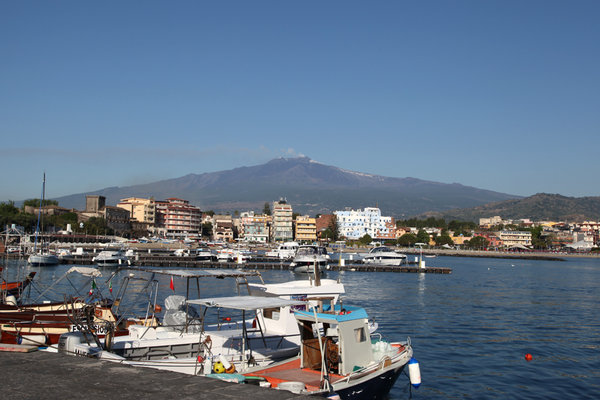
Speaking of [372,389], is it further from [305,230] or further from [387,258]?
[305,230]

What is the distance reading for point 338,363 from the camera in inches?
587

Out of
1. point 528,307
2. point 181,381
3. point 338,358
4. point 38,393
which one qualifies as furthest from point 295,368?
point 528,307

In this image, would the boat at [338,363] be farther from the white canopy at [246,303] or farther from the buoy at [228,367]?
the white canopy at [246,303]

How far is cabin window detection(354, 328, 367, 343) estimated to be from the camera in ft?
50.4

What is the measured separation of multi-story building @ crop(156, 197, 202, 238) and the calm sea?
5414 inches

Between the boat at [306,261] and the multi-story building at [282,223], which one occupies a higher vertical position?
the multi-story building at [282,223]

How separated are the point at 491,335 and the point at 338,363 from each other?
17.2 metres

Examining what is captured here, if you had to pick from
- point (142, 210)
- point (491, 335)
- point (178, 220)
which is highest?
point (142, 210)

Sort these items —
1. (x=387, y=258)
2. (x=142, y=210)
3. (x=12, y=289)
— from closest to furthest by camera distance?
(x=12, y=289)
(x=387, y=258)
(x=142, y=210)

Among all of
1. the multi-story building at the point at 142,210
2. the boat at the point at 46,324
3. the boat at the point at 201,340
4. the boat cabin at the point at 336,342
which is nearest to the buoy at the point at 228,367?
the boat at the point at 201,340

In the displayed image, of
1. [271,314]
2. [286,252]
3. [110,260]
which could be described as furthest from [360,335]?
[286,252]

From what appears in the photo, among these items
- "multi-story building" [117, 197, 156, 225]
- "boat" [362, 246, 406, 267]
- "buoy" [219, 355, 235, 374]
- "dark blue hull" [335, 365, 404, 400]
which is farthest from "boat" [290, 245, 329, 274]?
"multi-story building" [117, 197, 156, 225]

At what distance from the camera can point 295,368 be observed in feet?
50.6

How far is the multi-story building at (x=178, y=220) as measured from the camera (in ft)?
631
